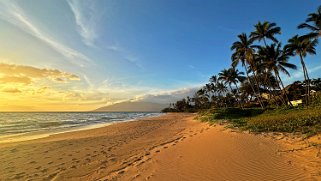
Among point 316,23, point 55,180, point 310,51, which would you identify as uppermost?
point 316,23

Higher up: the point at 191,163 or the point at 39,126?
the point at 39,126

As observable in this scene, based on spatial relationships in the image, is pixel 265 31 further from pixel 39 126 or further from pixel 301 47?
pixel 39 126

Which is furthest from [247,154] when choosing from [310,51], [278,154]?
[310,51]

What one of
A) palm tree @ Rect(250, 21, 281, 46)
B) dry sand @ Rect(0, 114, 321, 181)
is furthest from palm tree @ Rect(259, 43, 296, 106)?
dry sand @ Rect(0, 114, 321, 181)

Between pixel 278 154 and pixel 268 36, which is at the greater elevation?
pixel 268 36

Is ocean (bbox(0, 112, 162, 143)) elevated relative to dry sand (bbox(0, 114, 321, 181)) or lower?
elevated

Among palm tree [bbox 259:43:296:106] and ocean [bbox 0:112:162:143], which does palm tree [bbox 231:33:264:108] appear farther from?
ocean [bbox 0:112:162:143]

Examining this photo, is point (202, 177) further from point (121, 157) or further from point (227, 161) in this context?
point (121, 157)

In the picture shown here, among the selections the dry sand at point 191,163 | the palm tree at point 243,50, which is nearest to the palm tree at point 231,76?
the palm tree at point 243,50

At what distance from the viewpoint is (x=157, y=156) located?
8.76 meters

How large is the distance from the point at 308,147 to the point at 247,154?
226 cm

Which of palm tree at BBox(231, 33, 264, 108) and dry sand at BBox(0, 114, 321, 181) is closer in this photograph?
dry sand at BBox(0, 114, 321, 181)

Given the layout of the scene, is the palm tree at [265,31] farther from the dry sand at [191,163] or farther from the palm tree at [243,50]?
the dry sand at [191,163]

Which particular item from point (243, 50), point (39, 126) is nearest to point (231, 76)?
point (243, 50)
